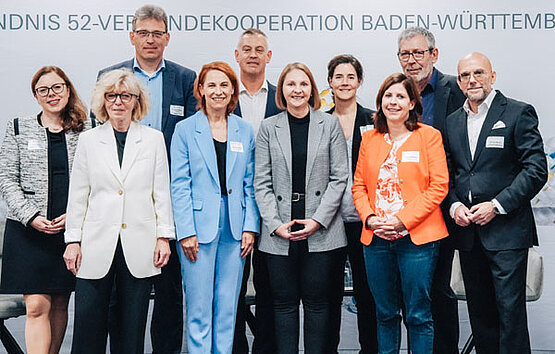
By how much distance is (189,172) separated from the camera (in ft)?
10.2

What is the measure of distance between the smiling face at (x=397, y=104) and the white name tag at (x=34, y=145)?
183cm

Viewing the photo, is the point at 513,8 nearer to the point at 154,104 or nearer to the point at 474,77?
the point at 474,77

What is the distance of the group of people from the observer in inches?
115

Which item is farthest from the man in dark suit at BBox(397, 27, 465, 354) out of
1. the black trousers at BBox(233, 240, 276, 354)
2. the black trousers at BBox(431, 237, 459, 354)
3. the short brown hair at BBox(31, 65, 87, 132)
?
the short brown hair at BBox(31, 65, 87, 132)

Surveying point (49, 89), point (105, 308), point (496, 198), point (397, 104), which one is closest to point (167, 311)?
point (105, 308)

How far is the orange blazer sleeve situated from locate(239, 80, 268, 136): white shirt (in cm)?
102

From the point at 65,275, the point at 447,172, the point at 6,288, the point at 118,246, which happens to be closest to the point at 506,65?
the point at 447,172

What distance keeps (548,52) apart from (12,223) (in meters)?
3.65

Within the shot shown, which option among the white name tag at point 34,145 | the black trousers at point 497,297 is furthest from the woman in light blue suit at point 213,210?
the black trousers at point 497,297

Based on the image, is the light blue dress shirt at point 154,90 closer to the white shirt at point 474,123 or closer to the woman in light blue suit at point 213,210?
the woman in light blue suit at point 213,210

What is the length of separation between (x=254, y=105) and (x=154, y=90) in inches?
24.2

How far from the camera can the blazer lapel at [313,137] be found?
3102 millimetres

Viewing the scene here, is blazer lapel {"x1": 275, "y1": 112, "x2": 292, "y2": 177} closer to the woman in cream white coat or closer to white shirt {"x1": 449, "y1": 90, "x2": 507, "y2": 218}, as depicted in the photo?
the woman in cream white coat

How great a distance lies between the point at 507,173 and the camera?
3.05 metres
